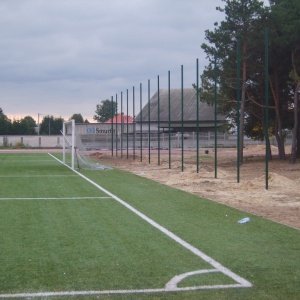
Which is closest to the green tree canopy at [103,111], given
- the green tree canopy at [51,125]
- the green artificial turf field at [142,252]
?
the green tree canopy at [51,125]

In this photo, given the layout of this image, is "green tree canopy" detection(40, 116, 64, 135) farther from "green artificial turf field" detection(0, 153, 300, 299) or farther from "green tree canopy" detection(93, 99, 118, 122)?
"green artificial turf field" detection(0, 153, 300, 299)

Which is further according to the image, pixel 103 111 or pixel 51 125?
pixel 103 111

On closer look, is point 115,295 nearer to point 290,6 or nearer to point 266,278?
point 266,278

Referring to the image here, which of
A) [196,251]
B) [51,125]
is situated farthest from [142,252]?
[51,125]

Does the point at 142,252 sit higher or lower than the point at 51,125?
lower

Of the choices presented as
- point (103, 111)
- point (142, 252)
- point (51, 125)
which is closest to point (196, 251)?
point (142, 252)

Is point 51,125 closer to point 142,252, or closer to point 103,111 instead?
point 103,111

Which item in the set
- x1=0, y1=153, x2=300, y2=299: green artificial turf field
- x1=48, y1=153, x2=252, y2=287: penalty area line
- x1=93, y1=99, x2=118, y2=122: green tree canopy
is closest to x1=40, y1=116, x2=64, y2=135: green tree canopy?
x1=93, y1=99, x2=118, y2=122: green tree canopy

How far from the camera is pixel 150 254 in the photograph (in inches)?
347

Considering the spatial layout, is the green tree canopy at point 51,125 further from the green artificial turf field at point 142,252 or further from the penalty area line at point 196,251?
the penalty area line at point 196,251

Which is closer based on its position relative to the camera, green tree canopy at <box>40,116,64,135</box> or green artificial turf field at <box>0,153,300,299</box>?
green artificial turf field at <box>0,153,300,299</box>

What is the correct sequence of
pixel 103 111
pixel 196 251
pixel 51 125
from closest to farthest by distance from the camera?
1. pixel 196 251
2. pixel 51 125
3. pixel 103 111

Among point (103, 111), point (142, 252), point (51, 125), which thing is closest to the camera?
point (142, 252)

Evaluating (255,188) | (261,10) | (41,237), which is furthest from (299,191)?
(261,10)
